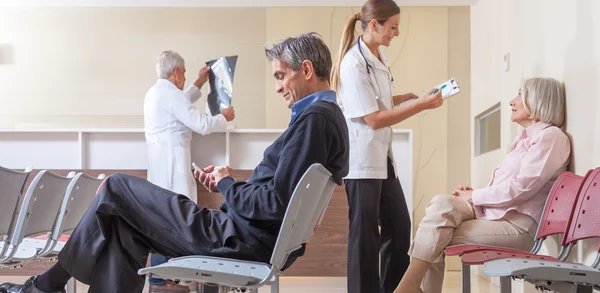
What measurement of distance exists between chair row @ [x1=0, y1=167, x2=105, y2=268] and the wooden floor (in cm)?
145

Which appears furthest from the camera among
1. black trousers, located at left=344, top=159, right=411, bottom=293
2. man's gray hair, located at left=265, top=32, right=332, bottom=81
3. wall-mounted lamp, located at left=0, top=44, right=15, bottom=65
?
wall-mounted lamp, located at left=0, top=44, right=15, bottom=65

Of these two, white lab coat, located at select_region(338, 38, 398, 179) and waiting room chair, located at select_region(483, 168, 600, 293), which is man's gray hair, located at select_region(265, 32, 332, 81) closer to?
waiting room chair, located at select_region(483, 168, 600, 293)

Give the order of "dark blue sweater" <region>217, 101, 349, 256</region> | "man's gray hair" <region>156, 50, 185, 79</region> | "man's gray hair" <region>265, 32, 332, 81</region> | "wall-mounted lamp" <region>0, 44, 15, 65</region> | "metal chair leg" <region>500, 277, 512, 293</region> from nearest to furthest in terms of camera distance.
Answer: "dark blue sweater" <region>217, 101, 349, 256</region> → "man's gray hair" <region>265, 32, 332, 81</region> → "metal chair leg" <region>500, 277, 512, 293</region> → "man's gray hair" <region>156, 50, 185, 79</region> → "wall-mounted lamp" <region>0, 44, 15, 65</region>

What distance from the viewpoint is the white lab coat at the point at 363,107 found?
305 centimetres

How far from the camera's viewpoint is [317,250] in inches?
182

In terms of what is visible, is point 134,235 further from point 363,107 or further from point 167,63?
point 167,63

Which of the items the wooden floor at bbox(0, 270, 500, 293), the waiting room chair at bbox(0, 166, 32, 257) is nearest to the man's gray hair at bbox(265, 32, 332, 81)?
the waiting room chair at bbox(0, 166, 32, 257)

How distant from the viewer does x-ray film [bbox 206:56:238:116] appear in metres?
4.59

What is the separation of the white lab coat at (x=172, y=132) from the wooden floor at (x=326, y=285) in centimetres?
80

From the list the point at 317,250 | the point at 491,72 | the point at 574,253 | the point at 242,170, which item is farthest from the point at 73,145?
the point at 574,253

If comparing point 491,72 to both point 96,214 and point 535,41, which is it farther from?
point 96,214

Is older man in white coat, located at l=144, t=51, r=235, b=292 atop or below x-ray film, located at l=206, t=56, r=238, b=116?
below

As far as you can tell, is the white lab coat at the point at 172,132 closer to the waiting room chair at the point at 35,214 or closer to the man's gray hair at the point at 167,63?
the man's gray hair at the point at 167,63

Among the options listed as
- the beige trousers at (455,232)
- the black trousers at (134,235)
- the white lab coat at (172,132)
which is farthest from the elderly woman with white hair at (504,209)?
the white lab coat at (172,132)
